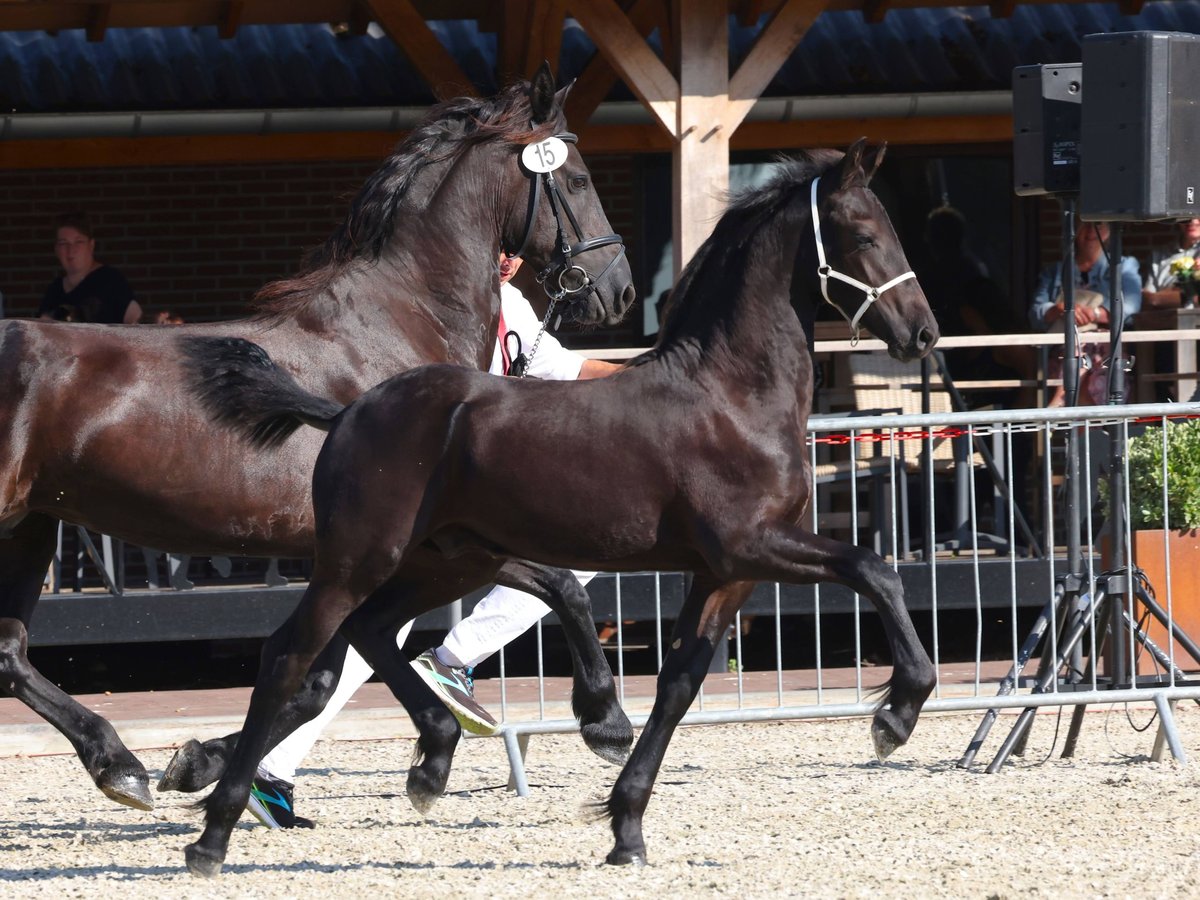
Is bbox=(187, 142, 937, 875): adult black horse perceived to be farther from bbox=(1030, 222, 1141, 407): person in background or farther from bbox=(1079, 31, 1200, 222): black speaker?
bbox=(1030, 222, 1141, 407): person in background

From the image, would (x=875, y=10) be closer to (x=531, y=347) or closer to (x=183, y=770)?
(x=531, y=347)

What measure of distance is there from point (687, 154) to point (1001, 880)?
458cm

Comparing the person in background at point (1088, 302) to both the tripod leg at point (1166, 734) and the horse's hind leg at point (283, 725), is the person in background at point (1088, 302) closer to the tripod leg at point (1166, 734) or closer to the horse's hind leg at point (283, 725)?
the tripod leg at point (1166, 734)

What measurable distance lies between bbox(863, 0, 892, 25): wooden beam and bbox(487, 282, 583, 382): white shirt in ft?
17.2

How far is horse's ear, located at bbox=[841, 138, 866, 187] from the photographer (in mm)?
4570

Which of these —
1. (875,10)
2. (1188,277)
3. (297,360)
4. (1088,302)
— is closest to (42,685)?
(297,360)

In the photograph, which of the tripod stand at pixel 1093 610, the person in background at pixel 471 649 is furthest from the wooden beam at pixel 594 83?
the tripod stand at pixel 1093 610

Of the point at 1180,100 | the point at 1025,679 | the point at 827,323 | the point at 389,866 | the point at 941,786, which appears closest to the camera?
the point at 389,866

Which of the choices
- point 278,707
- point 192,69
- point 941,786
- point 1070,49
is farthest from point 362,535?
point 1070,49

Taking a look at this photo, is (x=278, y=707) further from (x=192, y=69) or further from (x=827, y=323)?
(x=192, y=69)

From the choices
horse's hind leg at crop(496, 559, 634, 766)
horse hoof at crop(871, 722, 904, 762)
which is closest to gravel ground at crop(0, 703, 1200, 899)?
horse's hind leg at crop(496, 559, 634, 766)

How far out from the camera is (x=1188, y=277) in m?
10.2

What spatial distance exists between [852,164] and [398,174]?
166cm

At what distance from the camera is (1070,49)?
1127 centimetres
